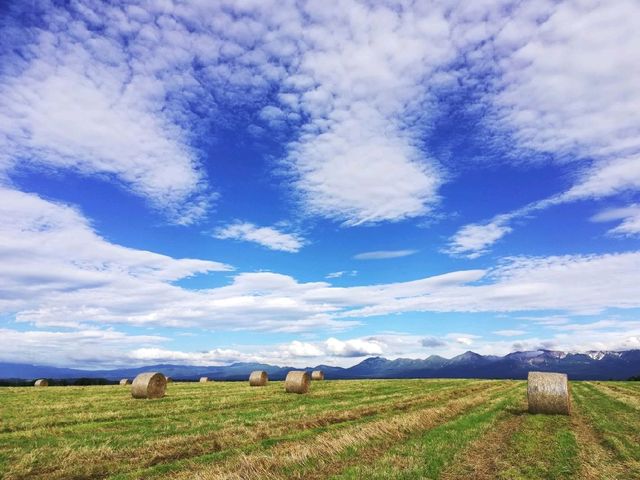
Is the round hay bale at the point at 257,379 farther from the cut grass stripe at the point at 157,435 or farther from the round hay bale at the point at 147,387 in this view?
the cut grass stripe at the point at 157,435

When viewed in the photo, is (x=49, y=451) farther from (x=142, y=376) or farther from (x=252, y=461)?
(x=142, y=376)

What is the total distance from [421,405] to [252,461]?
16.4 metres

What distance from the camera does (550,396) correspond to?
22281mm

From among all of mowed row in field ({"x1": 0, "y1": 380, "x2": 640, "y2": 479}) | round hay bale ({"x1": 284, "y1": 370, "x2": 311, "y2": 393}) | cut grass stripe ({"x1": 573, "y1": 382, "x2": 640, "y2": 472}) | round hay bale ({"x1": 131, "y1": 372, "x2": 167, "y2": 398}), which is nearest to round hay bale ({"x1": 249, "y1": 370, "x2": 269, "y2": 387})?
round hay bale ({"x1": 284, "y1": 370, "x2": 311, "y2": 393})

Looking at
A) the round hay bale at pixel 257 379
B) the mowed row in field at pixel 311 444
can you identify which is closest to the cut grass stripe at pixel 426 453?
the mowed row in field at pixel 311 444

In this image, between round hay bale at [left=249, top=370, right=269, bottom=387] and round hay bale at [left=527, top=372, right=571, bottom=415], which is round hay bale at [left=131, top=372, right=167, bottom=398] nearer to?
round hay bale at [left=249, top=370, right=269, bottom=387]

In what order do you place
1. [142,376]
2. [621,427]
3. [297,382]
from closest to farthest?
1. [621,427]
2. [142,376]
3. [297,382]

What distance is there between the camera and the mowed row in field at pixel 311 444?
10.9 meters

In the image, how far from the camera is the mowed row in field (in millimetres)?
10883

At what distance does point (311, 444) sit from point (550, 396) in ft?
47.5

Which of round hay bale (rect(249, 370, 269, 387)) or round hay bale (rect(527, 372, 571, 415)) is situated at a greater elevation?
round hay bale (rect(249, 370, 269, 387))

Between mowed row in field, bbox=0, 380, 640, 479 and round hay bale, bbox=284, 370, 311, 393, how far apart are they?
486 inches

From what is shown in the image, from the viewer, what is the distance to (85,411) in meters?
21.6

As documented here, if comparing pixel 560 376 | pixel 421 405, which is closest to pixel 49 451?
pixel 421 405
